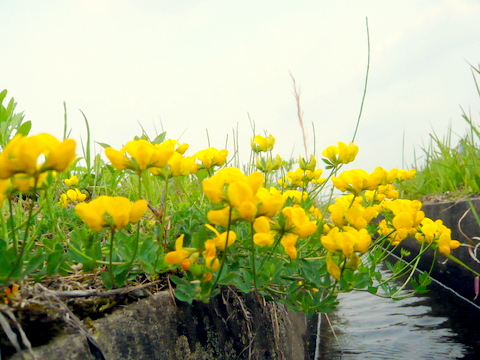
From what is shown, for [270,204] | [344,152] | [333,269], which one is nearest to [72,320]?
[270,204]

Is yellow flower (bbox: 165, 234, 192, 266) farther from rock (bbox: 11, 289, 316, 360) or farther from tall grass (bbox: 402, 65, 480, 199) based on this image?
tall grass (bbox: 402, 65, 480, 199)

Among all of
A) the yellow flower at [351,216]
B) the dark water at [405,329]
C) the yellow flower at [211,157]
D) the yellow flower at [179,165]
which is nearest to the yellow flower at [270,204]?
the yellow flower at [179,165]

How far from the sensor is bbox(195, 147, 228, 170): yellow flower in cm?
135

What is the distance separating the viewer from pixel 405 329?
2.65 m

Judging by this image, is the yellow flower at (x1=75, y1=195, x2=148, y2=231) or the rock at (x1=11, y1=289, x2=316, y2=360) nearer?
the yellow flower at (x1=75, y1=195, x2=148, y2=231)

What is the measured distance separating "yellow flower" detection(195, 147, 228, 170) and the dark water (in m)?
1.26

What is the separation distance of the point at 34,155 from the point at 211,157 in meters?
0.76

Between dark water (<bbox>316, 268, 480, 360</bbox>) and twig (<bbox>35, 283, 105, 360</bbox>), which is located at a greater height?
twig (<bbox>35, 283, 105, 360</bbox>)

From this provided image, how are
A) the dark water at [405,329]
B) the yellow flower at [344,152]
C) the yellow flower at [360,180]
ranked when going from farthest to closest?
the dark water at [405,329], the yellow flower at [344,152], the yellow flower at [360,180]

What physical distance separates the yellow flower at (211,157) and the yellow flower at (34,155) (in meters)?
0.68

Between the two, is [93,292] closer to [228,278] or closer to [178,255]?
[178,255]

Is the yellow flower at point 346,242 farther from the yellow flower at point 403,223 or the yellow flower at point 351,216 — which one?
the yellow flower at point 403,223

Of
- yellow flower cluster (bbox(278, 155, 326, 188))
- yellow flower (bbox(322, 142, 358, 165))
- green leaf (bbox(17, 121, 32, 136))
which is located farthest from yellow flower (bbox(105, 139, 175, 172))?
yellow flower cluster (bbox(278, 155, 326, 188))

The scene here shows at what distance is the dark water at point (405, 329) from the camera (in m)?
2.29
